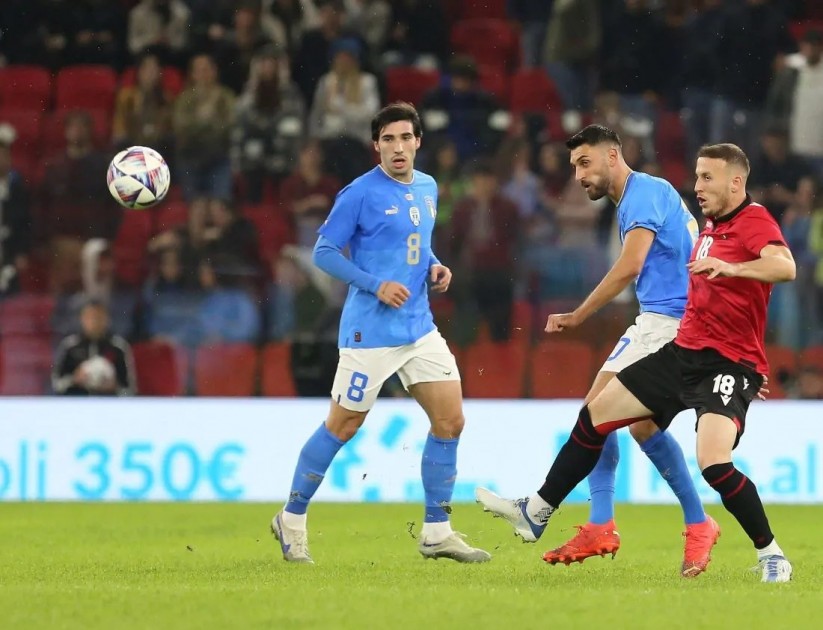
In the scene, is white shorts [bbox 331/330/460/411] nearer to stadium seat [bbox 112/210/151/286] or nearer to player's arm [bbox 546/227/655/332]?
player's arm [bbox 546/227/655/332]

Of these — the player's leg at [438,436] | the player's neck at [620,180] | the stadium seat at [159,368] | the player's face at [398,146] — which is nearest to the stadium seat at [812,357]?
the stadium seat at [159,368]

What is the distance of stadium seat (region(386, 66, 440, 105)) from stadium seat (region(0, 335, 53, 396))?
392cm

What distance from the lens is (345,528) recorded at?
342 inches

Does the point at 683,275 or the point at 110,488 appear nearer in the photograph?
the point at 683,275

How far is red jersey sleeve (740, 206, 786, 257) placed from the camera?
566cm

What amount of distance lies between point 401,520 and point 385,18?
20.4 ft

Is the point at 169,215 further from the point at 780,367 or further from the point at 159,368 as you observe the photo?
the point at 780,367

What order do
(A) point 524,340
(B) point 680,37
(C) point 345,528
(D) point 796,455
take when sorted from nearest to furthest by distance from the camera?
1. (C) point 345,528
2. (D) point 796,455
3. (A) point 524,340
4. (B) point 680,37

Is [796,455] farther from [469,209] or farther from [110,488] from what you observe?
[110,488]

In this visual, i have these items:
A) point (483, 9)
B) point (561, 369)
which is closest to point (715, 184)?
point (561, 369)

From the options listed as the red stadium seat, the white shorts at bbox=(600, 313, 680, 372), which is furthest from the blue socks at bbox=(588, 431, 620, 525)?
the red stadium seat

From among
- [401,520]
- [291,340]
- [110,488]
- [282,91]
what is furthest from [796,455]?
[282,91]

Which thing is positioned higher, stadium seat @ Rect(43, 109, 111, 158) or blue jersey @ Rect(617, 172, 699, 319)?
stadium seat @ Rect(43, 109, 111, 158)

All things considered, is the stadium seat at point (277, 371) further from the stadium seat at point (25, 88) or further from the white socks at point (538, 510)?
the white socks at point (538, 510)
